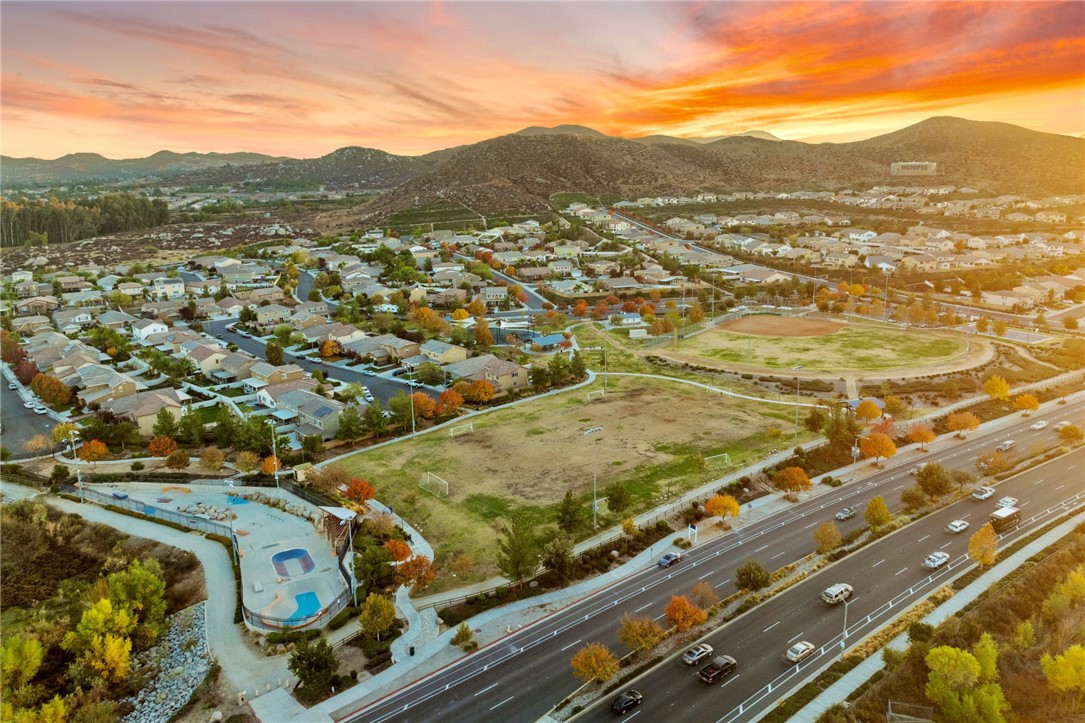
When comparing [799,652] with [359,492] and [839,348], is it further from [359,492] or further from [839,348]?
[839,348]

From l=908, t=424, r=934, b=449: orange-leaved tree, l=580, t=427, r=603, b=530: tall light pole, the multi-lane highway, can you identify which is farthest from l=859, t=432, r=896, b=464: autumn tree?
l=580, t=427, r=603, b=530: tall light pole

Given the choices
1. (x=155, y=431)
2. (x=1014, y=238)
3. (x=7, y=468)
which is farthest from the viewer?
(x=1014, y=238)

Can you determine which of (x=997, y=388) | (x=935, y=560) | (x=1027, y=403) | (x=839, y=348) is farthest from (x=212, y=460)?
(x=1027, y=403)

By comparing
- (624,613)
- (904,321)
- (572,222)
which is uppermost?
(572,222)

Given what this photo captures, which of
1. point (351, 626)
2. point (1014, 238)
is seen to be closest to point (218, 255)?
point (351, 626)

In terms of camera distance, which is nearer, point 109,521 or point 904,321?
point 109,521

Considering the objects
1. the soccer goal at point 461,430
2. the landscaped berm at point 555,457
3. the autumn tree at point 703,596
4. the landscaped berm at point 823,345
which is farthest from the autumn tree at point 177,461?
the landscaped berm at point 823,345

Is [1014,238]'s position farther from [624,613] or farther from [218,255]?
[218,255]
